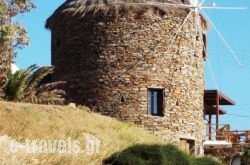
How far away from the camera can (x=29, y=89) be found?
26.0 metres

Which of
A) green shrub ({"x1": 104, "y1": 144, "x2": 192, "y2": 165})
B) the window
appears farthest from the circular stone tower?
green shrub ({"x1": 104, "y1": 144, "x2": 192, "y2": 165})

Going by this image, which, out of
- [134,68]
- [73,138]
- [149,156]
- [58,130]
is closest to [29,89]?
[134,68]

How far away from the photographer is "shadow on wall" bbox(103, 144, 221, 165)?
49.7 ft

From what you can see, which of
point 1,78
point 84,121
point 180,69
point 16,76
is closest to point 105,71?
point 180,69

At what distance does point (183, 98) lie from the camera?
30.2 metres

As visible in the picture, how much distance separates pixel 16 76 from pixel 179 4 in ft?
29.0

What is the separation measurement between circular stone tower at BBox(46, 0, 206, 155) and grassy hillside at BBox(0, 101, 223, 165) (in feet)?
12.7

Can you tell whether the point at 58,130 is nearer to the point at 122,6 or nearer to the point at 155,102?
the point at 155,102

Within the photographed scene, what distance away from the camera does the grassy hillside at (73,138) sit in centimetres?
1217

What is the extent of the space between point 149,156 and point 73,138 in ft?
6.68

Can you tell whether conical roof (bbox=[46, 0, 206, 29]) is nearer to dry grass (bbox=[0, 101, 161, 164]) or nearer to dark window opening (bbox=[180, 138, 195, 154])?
dark window opening (bbox=[180, 138, 195, 154])

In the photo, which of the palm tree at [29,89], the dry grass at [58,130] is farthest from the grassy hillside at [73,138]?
the palm tree at [29,89]

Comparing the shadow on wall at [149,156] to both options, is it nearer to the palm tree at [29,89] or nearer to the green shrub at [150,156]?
the green shrub at [150,156]

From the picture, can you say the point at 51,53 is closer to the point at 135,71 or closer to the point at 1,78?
the point at 135,71
